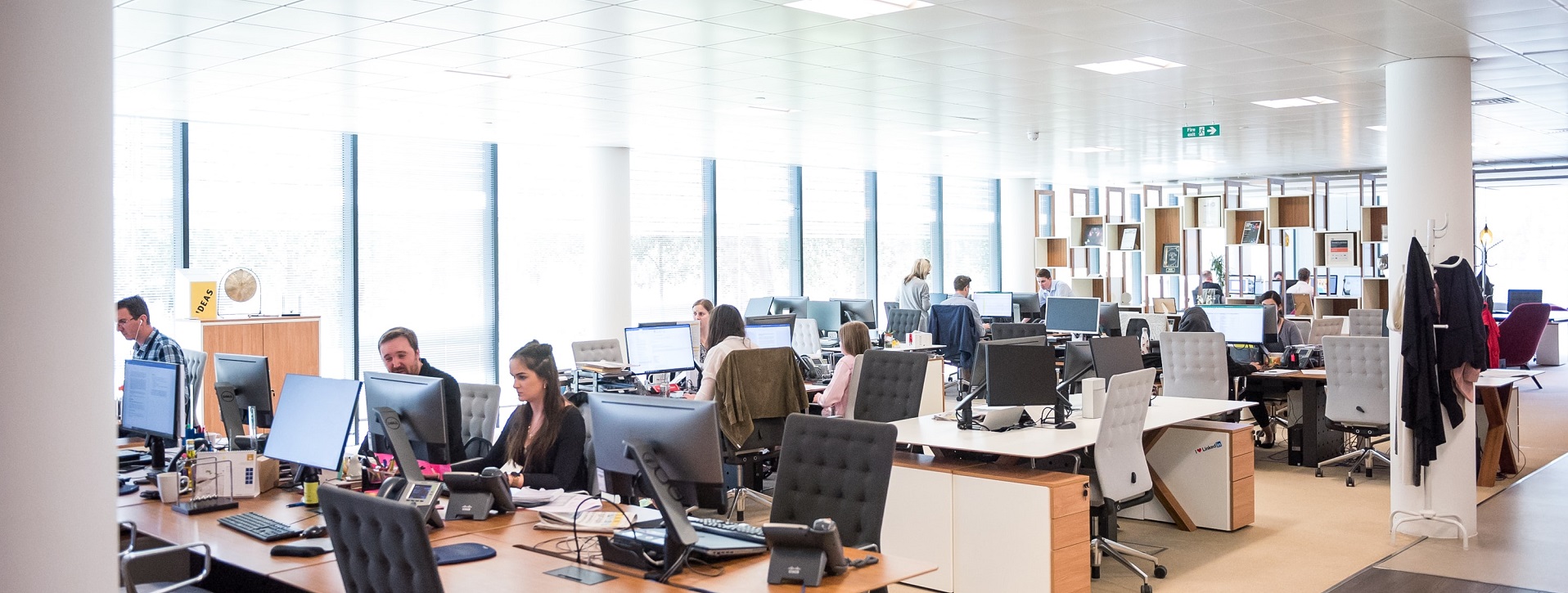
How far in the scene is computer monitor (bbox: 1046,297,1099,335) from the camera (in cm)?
1256

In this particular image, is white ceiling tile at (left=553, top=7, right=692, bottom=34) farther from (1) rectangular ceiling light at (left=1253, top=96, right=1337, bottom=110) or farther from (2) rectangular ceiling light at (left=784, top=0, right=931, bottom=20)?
(1) rectangular ceiling light at (left=1253, top=96, right=1337, bottom=110)

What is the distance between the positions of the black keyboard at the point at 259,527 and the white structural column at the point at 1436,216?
18.7 ft

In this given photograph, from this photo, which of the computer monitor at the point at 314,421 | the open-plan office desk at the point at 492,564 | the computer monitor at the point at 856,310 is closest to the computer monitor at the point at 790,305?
the computer monitor at the point at 856,310

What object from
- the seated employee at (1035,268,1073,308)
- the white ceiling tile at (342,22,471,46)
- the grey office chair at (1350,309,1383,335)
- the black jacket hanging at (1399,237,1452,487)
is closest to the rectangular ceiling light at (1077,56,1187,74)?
the black jacket hanging at (1399,237,1452,487)

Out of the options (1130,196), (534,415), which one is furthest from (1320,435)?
(1130,196)

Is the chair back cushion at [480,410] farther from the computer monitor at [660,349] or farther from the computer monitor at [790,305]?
the computer monitor at [790,305]

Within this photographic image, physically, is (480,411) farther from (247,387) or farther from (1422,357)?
(1422,357)

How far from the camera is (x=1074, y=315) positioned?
41.7 ft

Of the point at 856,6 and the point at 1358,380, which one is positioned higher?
the point at 856,6

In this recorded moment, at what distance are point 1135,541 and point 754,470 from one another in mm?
2161

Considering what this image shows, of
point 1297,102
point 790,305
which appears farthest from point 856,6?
point 790,305

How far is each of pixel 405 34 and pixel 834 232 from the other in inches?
392

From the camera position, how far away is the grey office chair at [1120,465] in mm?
5145

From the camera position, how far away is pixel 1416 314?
20.4 ft
